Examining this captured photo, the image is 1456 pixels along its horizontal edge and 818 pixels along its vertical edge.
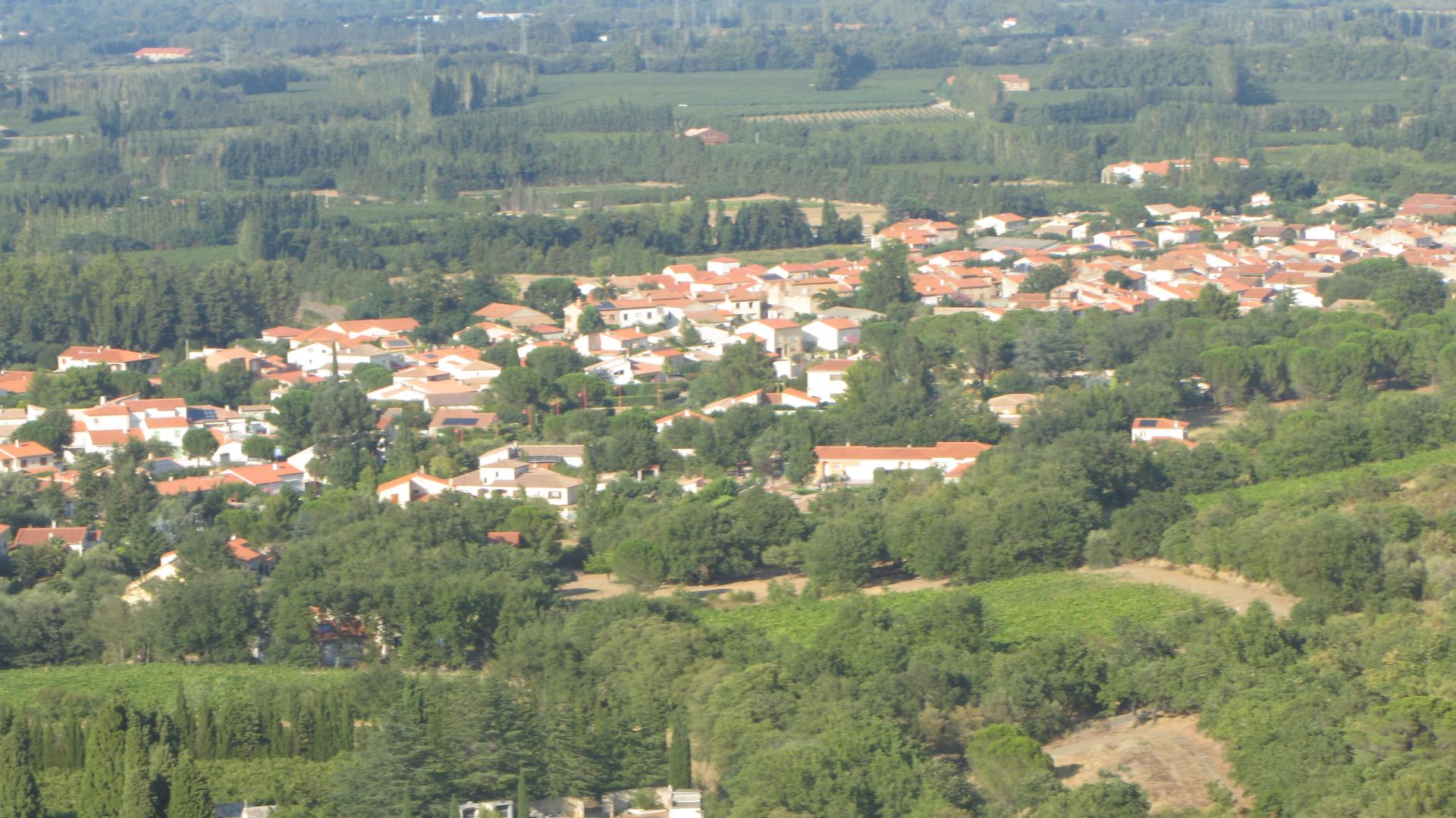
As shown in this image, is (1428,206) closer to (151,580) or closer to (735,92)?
(735,92)

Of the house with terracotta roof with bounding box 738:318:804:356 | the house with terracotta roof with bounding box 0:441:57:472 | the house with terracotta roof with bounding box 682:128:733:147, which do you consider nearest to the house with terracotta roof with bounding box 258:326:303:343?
the house with terracotta roof with bounding box 738:318:804:356

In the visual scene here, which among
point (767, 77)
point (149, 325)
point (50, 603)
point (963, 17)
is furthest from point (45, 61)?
point (50, 603)

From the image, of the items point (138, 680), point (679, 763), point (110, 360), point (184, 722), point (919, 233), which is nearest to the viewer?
point (679, 763)

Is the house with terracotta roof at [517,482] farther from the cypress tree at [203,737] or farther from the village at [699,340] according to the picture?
the cypress tree at [203,737]

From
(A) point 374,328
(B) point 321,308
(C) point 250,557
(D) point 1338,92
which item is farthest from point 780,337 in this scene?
(D) point 1338,92

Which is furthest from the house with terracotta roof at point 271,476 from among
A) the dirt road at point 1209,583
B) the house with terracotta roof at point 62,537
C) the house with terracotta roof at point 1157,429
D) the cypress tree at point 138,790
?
the cypress tree at point 138,790

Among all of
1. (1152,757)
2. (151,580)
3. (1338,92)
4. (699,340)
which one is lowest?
(1338,92)
